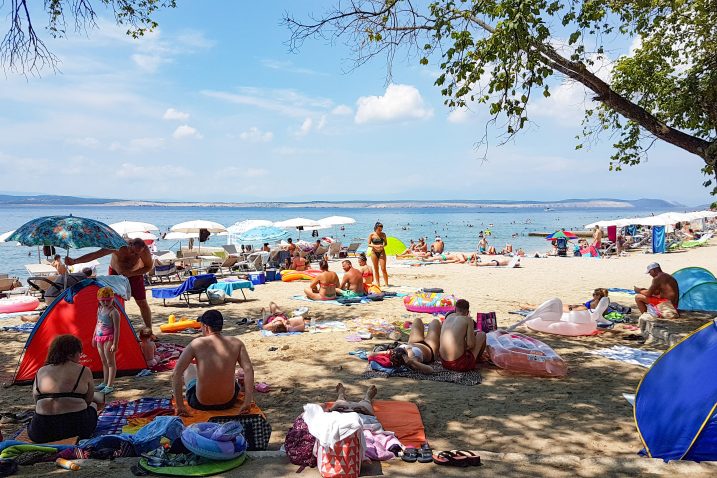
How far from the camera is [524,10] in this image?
610 centimetres

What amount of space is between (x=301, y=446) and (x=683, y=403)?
10.2 ft

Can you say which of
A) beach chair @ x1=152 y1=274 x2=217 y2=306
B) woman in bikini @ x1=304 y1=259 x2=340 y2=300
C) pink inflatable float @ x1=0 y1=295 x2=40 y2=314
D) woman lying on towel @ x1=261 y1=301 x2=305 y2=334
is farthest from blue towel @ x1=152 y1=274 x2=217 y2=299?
woman lying on towel @ x1=261 y1=301 x2=305 y2=334

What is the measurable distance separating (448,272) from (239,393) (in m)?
14.1

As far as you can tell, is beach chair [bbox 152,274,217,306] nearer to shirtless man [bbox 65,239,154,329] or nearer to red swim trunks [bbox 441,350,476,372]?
shirtless man [bbox 65,239,154,329]

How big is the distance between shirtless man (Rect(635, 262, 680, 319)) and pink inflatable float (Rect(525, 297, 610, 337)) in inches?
41.6

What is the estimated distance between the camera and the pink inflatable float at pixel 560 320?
8.57m

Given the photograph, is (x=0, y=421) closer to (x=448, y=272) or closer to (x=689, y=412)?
(x=689, y=412)

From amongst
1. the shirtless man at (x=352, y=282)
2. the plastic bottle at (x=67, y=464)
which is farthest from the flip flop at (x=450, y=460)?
the shirtless man at (x=352, y=282)

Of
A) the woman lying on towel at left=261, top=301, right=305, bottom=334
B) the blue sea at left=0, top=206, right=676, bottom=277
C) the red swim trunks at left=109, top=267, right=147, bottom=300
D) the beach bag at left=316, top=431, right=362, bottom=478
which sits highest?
the red swim trunks at left=109, top=267, right=147, bottom=300

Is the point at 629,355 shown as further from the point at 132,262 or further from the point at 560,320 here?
the point at 132,262

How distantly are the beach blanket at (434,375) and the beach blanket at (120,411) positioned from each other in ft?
8.12

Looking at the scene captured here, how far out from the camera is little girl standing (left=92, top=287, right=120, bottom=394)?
588 centimetres

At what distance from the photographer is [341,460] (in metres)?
3.52

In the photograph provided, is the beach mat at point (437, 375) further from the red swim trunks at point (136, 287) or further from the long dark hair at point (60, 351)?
the red swim trunks at point (136, 287)
